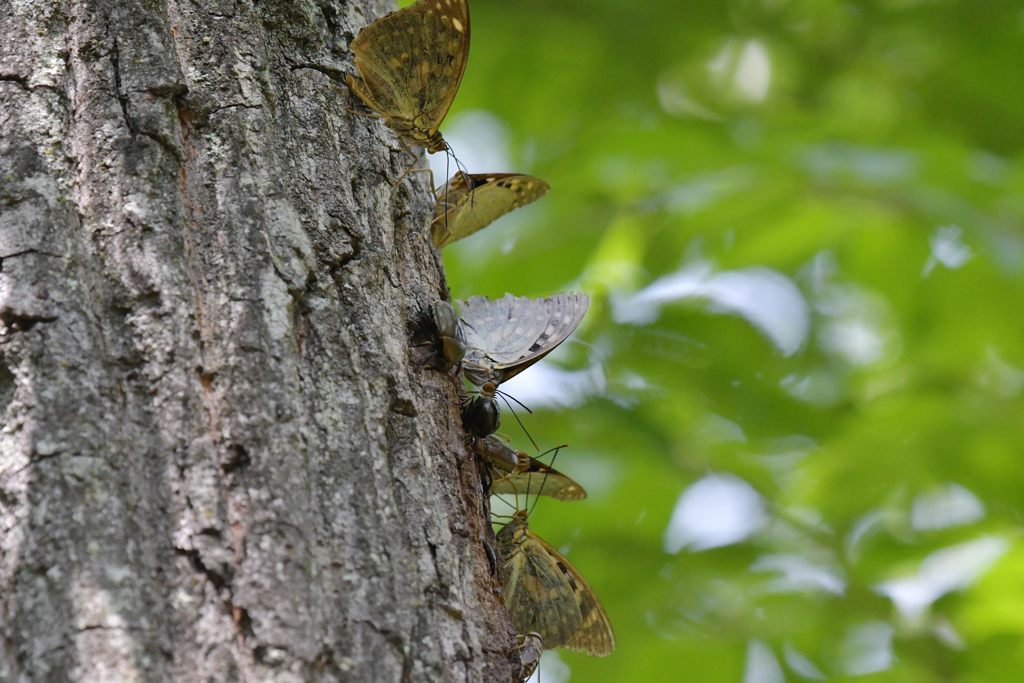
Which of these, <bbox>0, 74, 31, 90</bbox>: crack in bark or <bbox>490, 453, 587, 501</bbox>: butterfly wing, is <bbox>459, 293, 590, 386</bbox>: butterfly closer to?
<bbox>490, 453, 587, 501</bbox>: butterfly wing

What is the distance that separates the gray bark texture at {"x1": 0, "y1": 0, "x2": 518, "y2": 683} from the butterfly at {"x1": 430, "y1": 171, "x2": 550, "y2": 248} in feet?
0.61

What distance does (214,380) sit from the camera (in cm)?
138

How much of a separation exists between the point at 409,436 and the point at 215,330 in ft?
1.07

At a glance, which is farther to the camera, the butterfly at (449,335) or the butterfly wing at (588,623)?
the butterfly wing at (588,623)

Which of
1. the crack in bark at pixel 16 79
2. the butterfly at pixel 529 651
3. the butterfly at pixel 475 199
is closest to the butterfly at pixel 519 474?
the butterfly at pixel 529 651

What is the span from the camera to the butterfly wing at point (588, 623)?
1.95 meters

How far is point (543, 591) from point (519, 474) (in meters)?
0.23

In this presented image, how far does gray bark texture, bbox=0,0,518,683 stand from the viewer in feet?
3.95

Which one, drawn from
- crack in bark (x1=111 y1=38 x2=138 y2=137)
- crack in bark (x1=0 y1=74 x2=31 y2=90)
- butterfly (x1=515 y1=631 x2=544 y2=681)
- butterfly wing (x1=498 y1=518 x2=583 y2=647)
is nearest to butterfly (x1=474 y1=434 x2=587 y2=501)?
butterfly wing (x1=498 y1=518 x2=583 y2=647)

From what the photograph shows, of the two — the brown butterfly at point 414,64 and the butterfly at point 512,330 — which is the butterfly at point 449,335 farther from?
the brown butterfly at point 414,64

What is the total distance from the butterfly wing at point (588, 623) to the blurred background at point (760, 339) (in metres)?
1.41

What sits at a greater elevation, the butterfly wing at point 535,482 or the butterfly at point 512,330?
the butterfly at point 512,330

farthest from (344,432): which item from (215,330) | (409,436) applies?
(215,330)

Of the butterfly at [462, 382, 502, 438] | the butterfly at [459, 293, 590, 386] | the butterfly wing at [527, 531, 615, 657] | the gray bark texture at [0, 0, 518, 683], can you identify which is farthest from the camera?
the butterfly wing at [527, 531, 615, 657]
